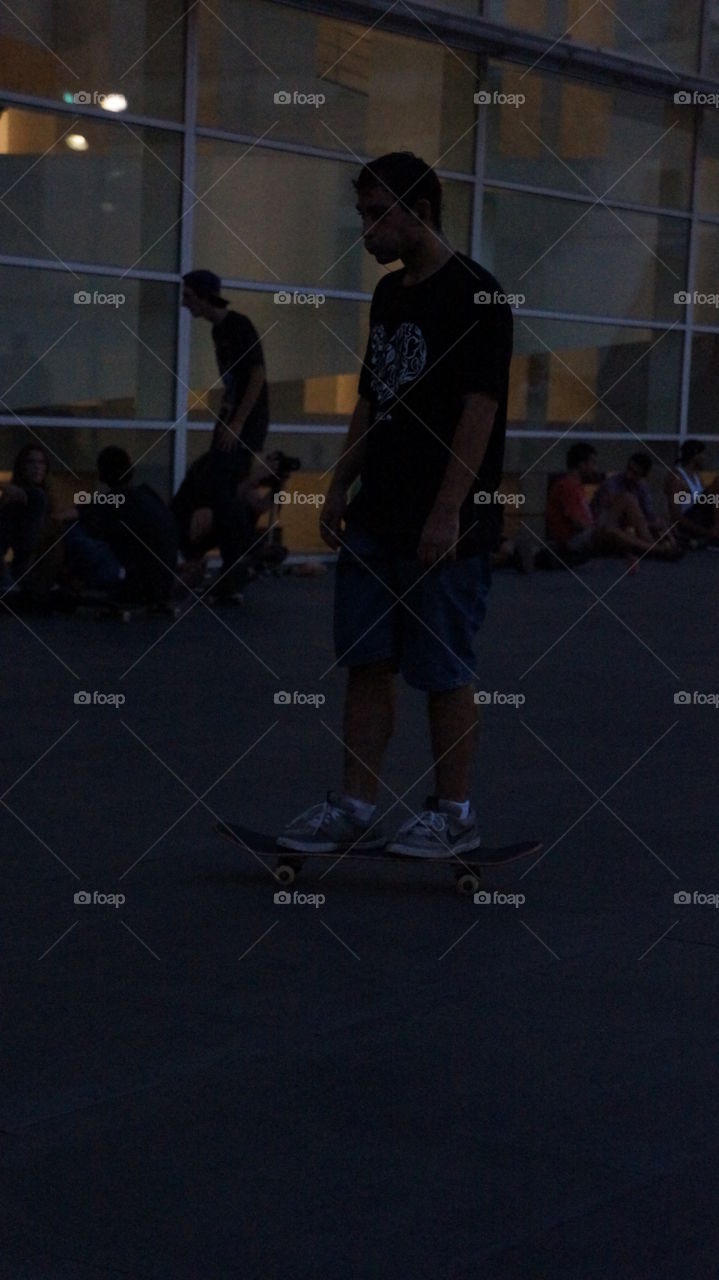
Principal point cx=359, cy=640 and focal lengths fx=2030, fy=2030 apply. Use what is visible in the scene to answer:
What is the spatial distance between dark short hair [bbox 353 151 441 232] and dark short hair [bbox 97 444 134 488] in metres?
6.75

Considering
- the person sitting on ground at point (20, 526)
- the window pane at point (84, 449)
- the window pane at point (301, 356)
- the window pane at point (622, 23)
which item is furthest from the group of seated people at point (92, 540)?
the window pane at point (622, 23)

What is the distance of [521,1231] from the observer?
3.21 metres

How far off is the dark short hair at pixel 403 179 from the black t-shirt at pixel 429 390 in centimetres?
19

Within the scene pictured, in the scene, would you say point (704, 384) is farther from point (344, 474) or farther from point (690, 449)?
point (344, 474)

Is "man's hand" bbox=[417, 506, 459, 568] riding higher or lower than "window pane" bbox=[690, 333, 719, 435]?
lower

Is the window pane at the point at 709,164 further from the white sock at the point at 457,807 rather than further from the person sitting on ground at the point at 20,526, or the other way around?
the white sock at the point at 457,807

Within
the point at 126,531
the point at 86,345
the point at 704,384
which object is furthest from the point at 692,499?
the point at 126,531

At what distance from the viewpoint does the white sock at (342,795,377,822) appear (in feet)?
18.1

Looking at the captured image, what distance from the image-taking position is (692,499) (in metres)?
20.0

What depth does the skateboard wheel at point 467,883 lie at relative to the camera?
5.45 m

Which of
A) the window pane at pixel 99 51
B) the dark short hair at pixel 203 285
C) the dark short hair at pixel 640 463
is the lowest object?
the dark short hair at pixel 640 463

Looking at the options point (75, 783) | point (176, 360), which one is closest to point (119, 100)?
point (176, 360)

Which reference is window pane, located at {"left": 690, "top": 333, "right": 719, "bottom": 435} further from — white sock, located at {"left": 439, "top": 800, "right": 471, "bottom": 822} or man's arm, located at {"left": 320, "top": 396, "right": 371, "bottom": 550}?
white sock, located at {"left": 439, "top": 800, "right": 471, "bottom": 822}

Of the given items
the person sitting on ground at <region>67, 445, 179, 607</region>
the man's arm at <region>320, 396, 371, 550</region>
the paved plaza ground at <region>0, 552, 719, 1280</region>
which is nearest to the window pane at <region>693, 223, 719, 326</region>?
the person sitting on ground at <region>67, 445, 179, 607</region>
